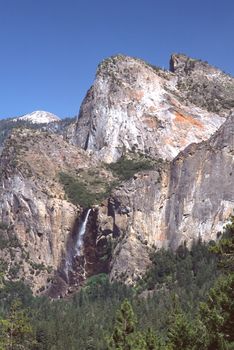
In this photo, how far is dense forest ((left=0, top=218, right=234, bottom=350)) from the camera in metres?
40.1

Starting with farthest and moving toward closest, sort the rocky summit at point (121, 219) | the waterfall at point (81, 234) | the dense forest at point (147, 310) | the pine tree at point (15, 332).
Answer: the waterfall at point (81, 234) → the rocky summit at point (121, 219) → the pine tree at point (15, 332) → the dense forest at point (147, 310)

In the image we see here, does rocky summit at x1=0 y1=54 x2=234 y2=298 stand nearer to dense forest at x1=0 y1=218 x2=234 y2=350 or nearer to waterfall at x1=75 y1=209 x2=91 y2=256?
waterfall at x1=75 y1=209 x2=91 y2=256

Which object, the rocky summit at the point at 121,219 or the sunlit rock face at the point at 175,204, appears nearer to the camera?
the sunlit rock face at the point at 175,204

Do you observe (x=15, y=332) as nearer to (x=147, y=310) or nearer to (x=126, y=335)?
(x=126, y=335)

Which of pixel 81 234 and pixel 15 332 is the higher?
pixel 81 234

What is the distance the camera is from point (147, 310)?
422ft

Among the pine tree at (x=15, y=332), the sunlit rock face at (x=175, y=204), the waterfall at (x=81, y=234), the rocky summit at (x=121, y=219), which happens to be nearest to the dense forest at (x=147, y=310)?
the pine tree at (x=15, y=332)

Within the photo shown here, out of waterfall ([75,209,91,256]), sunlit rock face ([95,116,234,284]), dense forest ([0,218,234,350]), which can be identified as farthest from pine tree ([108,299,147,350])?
waterfall ([75,209,91,256])

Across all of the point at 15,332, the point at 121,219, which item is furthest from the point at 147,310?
the point at 15,332

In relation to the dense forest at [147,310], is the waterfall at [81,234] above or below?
above

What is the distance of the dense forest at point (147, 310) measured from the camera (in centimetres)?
4007

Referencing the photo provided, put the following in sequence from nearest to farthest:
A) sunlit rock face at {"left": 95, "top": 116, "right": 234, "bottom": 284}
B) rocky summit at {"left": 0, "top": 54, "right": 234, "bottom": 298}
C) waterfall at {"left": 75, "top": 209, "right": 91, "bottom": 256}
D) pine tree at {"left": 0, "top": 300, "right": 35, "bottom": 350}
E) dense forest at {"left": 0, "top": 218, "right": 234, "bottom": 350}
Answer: dense forest at {"left": 0, "top": 218, "right": 234, "bottom": 350}, pine tree at {"left": 0, "top": 300, "right": 35, "bottom": 350}, sunlit rock face at {"left": 95, "top": 116, "right": 234, "bottom": 284}, rocky summit at {"left": 0, "top": 54, "right": 234, "bottom": 298}, waterfall at {"left": 75, "top": 209, "right": 91, "bottom": 256}

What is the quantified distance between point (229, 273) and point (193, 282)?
370 ft

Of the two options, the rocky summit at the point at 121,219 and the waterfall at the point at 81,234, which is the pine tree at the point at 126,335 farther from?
the waterfall at the point at 81,234
